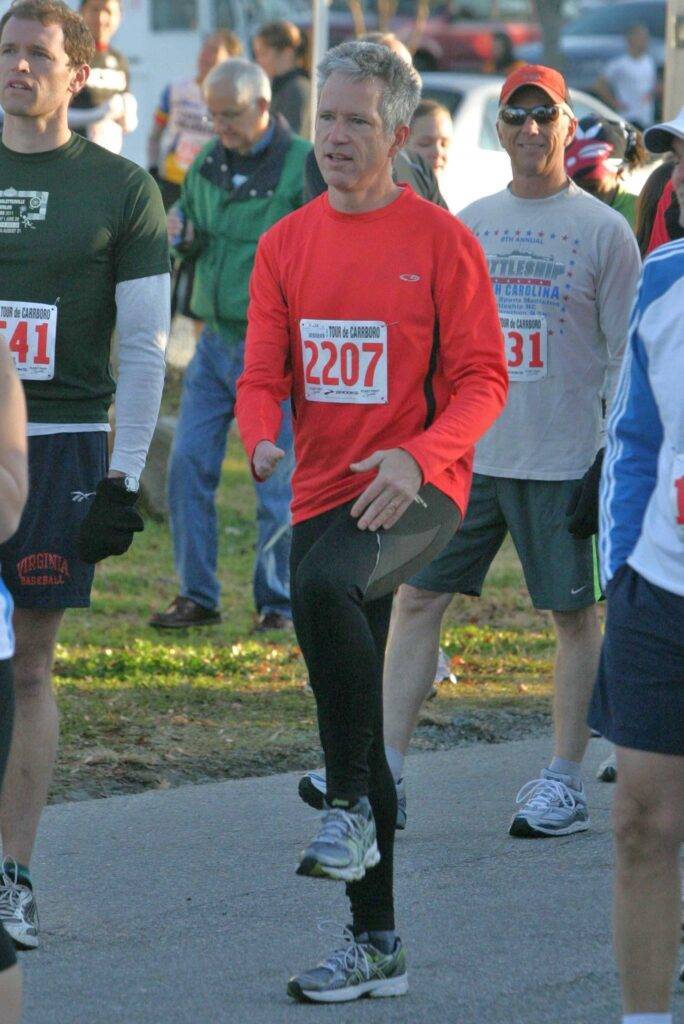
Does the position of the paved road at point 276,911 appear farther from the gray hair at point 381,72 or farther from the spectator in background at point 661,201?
the gray hair at point 381,72

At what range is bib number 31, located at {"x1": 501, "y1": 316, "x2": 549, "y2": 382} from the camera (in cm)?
552

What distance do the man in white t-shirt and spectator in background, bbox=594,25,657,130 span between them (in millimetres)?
16288

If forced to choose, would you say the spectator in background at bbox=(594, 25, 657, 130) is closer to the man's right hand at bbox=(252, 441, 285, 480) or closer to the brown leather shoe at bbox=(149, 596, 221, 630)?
the brown leather shoe at bbox=(149, 596, 221, 630)

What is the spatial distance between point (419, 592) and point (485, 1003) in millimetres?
1621

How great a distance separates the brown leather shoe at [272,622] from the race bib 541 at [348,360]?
13.1ft

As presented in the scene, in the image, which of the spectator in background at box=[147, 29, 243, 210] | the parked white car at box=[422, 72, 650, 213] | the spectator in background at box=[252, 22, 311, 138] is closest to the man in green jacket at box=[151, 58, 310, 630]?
the spectator in background at box=[252, 22, 311, 138]

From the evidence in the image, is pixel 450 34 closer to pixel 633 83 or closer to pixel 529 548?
pixel 633 83

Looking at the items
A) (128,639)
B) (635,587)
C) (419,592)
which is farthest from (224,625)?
(635,587)

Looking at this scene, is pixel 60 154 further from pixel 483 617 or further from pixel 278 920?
pixel 483 617

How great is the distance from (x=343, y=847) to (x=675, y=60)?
550 cm

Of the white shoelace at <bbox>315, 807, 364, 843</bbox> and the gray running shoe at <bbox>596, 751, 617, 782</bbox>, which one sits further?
the gray running shoe at <bbox>596, 751, 617, 782</bbox>

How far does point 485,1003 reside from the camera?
4.15 meters

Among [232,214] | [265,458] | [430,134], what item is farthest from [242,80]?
[265,458]

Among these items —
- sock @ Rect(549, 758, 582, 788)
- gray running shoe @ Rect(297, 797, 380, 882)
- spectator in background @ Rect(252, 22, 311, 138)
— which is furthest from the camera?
spectator in background @ Rect(252, 22, 311, 138)
